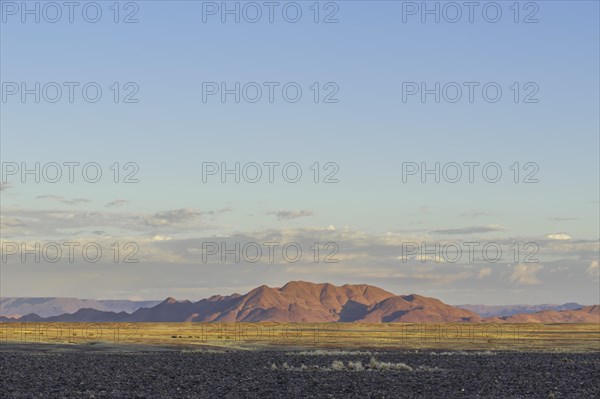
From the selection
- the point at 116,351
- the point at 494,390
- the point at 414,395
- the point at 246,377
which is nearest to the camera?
the point at 414,395

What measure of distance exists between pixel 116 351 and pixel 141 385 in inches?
1548

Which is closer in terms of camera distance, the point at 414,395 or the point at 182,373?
the point at 414,395

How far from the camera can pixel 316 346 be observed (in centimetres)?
10044

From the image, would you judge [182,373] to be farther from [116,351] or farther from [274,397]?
[116,351]

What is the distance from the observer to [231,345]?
97812 mm

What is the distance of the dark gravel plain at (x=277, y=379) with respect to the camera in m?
40.3

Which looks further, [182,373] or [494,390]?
[182,373]

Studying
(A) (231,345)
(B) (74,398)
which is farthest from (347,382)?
(A) (231,345)

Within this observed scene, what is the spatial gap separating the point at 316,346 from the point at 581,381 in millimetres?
54119

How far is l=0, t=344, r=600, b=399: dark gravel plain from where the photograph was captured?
132ft

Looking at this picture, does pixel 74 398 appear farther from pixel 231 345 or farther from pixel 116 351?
pixel 231 345

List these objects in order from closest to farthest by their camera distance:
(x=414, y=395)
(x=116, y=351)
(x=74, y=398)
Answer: (x=74, y=398) → (x=414, y=395) → (x=116, y=351)

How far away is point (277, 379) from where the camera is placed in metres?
47.8

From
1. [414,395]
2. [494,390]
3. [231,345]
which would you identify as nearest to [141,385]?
[414,395]
